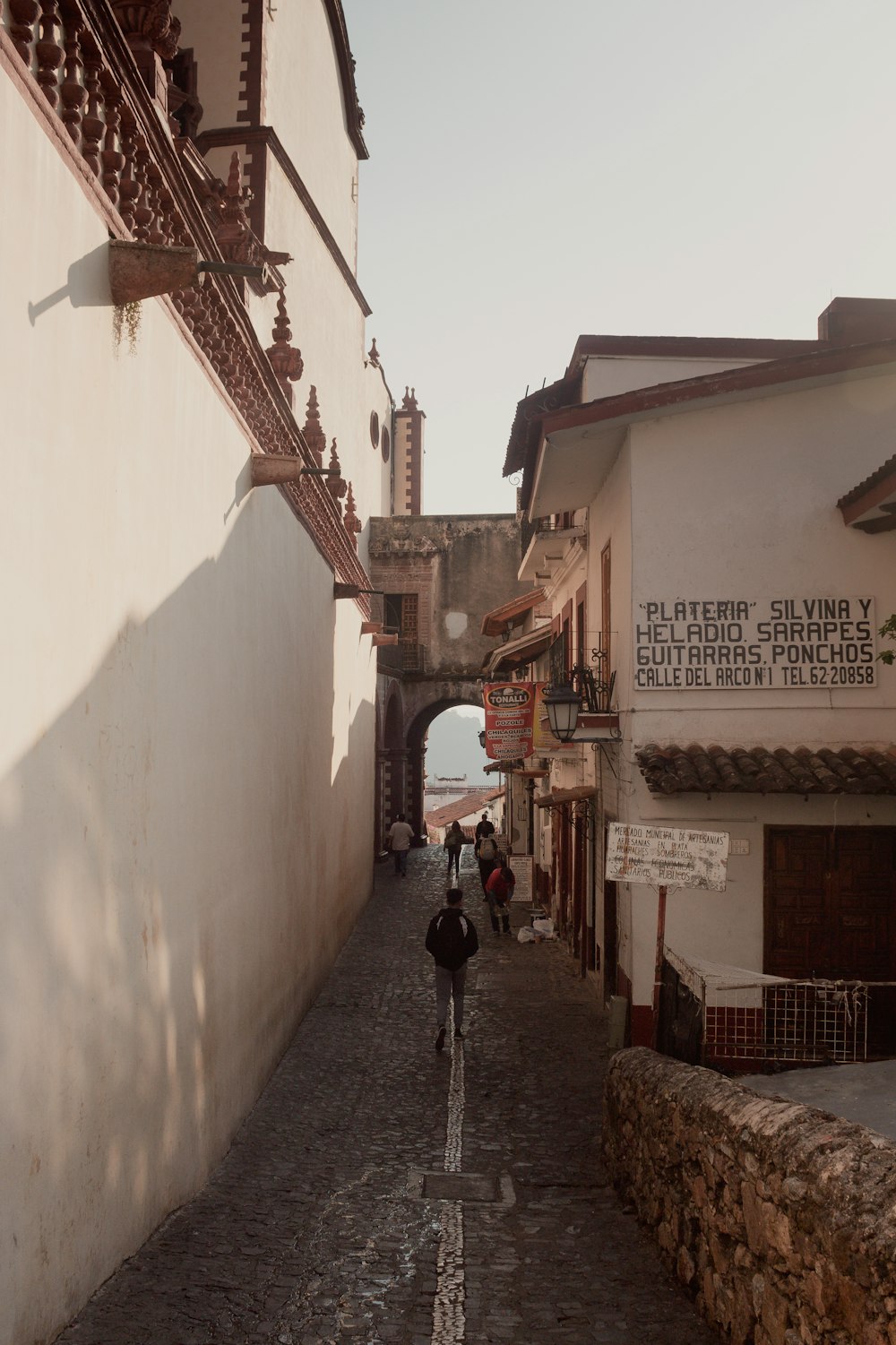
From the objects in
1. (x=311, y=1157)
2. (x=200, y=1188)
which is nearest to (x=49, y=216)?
(x=200, y=1188)

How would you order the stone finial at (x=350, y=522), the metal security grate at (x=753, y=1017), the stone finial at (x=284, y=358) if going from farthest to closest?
1. the stone finial at (x=350, y=522)
2. the stone finial at (x=284, y=358)
3. the metal security grate at (x=753, y=1017)

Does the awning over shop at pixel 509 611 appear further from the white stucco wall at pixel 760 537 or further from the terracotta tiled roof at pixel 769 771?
the terracotta tiled roof at pixel 769 771

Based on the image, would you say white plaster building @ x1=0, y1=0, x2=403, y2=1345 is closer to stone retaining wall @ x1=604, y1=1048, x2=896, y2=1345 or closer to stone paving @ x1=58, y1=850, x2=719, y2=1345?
stone paving @ x1=58, y1=850, x2=719, y2=1345

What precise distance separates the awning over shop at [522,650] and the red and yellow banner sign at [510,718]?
10.0ft

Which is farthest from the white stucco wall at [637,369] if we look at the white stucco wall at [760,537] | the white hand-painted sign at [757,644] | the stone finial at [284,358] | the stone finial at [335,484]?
the stone finial at [284,358]

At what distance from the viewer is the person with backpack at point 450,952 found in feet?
37.2

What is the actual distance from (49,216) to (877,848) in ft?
29.4

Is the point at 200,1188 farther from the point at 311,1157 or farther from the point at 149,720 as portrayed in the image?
the point at 149,720

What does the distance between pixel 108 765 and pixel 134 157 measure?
9.14 feet

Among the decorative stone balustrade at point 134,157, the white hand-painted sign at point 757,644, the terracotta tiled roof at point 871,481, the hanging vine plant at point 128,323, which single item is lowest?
the white hand-painted sign at point 757,644

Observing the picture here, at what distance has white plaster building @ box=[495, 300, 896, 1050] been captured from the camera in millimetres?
10633

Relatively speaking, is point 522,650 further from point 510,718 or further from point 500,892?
point 500,892

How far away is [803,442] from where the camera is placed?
11.1 m

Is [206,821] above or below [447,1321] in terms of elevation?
above
